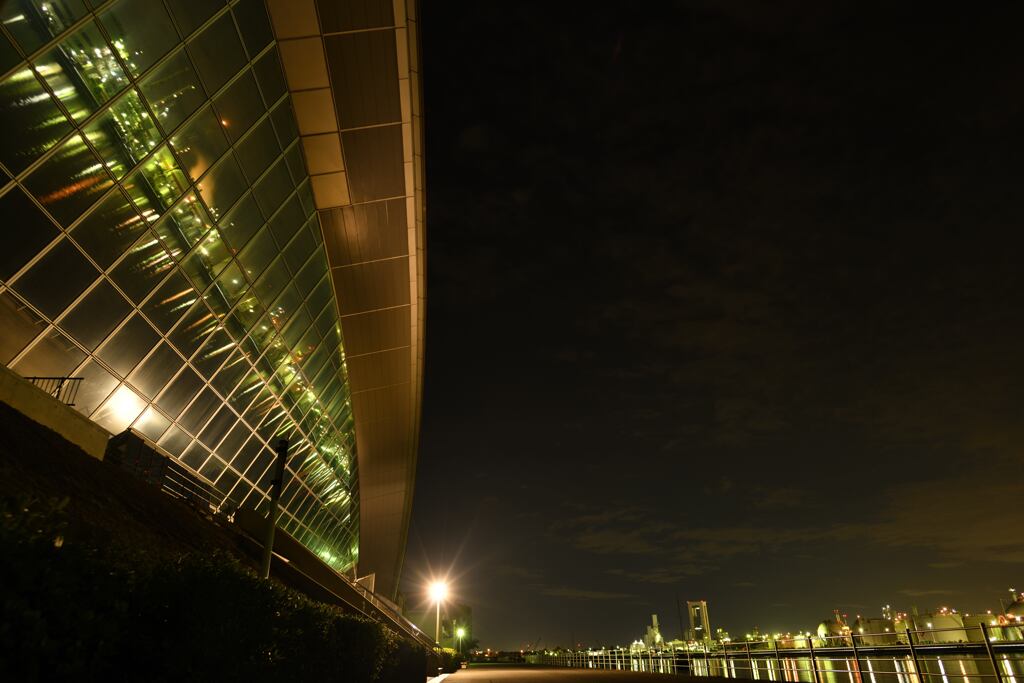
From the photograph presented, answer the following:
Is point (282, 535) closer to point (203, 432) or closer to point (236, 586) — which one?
point (203, 432)

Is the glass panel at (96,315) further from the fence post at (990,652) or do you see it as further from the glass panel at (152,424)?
the fence post at (990,652)

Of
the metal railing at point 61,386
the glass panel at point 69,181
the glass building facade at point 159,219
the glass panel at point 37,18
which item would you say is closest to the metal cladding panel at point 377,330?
the glass building facade at point 159,219

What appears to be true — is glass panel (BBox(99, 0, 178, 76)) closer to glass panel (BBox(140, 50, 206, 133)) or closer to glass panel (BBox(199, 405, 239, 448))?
glass panel (BBox(140, 50, 206, 133))

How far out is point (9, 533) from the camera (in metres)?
2.99

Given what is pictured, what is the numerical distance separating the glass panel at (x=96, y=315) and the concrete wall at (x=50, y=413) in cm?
279

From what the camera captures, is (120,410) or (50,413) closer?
(50,413)

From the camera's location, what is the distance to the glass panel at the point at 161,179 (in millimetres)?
15016

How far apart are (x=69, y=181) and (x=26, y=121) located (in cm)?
164

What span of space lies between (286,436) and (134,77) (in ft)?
57.0

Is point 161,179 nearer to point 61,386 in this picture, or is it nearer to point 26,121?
point 26,121

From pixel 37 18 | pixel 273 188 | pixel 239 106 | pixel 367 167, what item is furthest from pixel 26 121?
pixel 367 167

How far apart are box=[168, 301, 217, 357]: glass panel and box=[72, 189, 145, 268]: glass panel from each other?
3357 mm

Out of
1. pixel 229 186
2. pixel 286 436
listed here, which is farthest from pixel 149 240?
pixel 286 436

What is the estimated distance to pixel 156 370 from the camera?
18.2 metres
